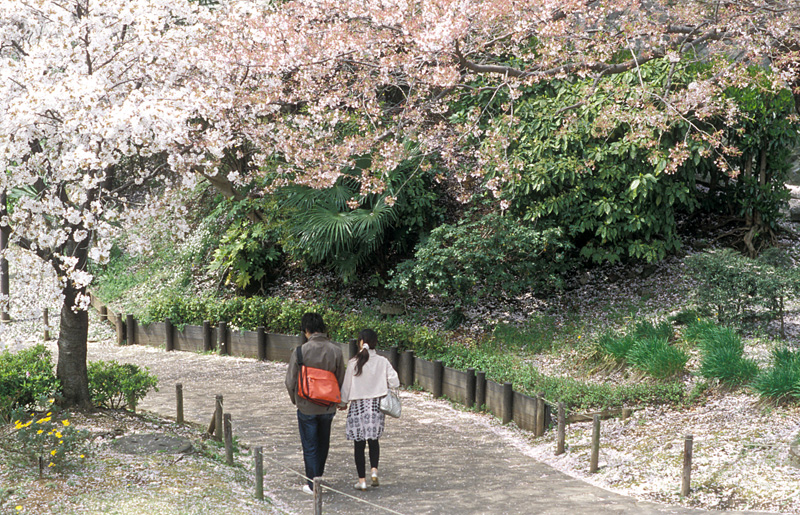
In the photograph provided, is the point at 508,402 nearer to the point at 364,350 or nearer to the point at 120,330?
the point at 364,350

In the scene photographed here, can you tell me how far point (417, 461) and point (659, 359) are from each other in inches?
116

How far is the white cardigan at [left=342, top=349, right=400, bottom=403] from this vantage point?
568cm

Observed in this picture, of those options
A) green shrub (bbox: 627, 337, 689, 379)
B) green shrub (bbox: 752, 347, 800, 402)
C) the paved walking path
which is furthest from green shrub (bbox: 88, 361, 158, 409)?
green shrub (bbox: 752, 347, 800, 402)

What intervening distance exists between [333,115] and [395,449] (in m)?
4.63

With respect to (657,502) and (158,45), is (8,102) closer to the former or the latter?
(158,45)

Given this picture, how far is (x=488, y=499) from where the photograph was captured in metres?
5.62

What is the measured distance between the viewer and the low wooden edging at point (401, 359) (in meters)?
7.39

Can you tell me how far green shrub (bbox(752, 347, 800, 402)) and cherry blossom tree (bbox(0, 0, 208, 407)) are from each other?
5672 mm

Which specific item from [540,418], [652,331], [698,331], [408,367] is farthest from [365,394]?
[698,331]

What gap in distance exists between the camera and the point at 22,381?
21.9 ft

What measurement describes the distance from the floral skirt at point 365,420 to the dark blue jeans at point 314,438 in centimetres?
19

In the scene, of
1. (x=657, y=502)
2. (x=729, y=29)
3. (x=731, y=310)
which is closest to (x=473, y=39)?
(x=729, y=29)

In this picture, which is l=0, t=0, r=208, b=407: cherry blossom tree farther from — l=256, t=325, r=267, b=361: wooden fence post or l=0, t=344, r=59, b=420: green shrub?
l=256, t=325, r=267, b=361: wooden fence post

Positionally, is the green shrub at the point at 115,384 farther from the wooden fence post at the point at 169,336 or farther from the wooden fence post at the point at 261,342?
the wooden fence post at the point at 169,336
